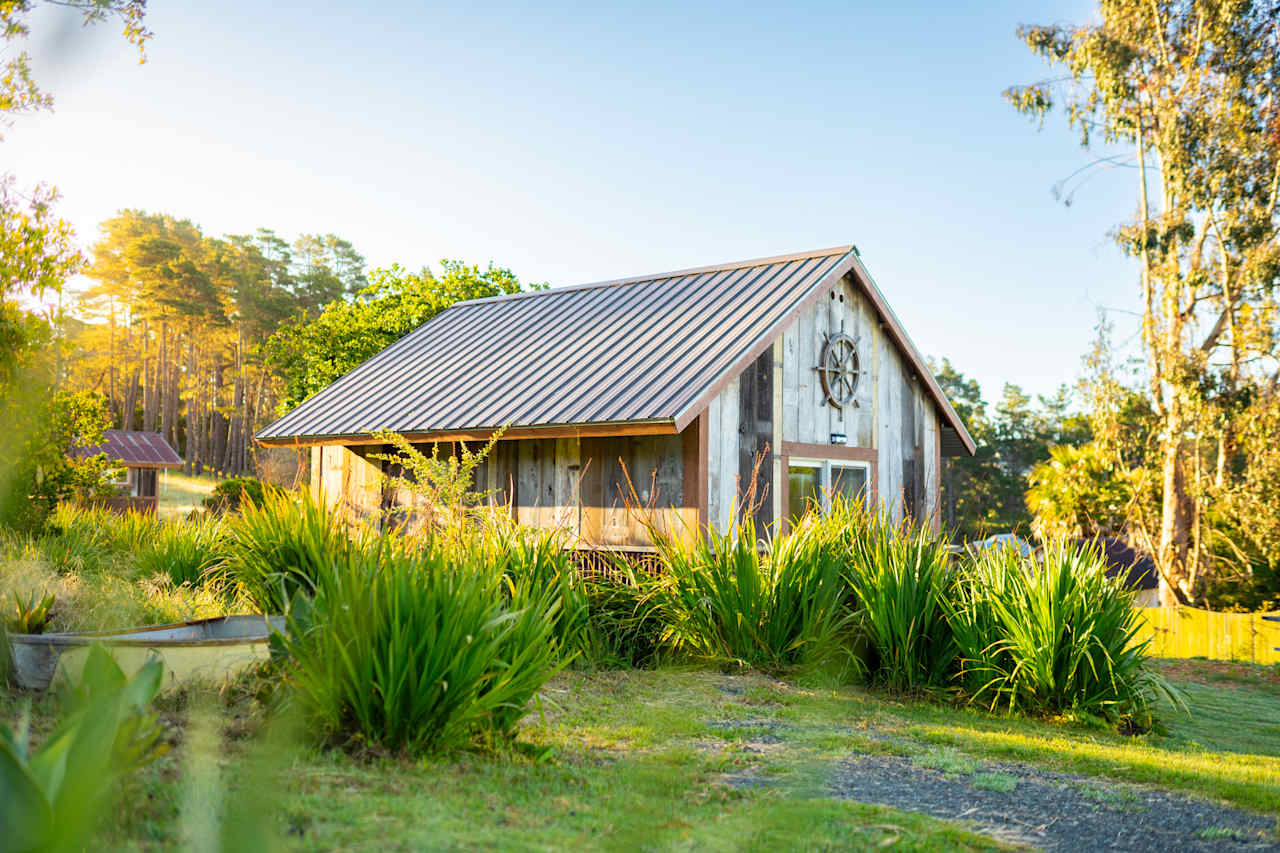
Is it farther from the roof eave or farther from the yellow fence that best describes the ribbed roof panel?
the yellow fence

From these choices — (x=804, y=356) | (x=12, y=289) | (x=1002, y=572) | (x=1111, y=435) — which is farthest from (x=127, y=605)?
(x=1111, y=435)

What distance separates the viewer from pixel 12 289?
8.49m

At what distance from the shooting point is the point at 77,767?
935mm

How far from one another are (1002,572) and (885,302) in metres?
6.44

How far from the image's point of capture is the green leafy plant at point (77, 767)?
0.83 metres

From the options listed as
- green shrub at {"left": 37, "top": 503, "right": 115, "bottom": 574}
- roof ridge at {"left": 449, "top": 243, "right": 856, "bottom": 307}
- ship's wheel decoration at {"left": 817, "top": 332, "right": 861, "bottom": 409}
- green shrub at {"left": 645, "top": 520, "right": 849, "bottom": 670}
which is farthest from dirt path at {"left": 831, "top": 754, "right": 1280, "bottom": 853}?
roof ridge at {"left": 449, "top": 243, "right": 856, "bottom": 307}

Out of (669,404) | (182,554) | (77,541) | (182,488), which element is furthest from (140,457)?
(669,404)

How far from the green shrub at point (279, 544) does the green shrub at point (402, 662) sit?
87.5 inches

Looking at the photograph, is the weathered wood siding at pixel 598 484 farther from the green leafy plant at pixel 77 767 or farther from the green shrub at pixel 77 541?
the green leafy plant at pixel 77 767

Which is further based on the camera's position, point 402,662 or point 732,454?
point 732,454

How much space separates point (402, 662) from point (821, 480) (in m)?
8.68

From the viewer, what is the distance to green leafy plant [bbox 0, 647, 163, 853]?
0.83 meters

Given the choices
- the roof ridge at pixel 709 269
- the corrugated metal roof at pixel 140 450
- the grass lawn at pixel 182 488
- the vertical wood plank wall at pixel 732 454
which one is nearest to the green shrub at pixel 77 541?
the vertical wood plank wall at pixel 732 454

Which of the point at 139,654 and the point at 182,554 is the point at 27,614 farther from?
the point at 182,554
